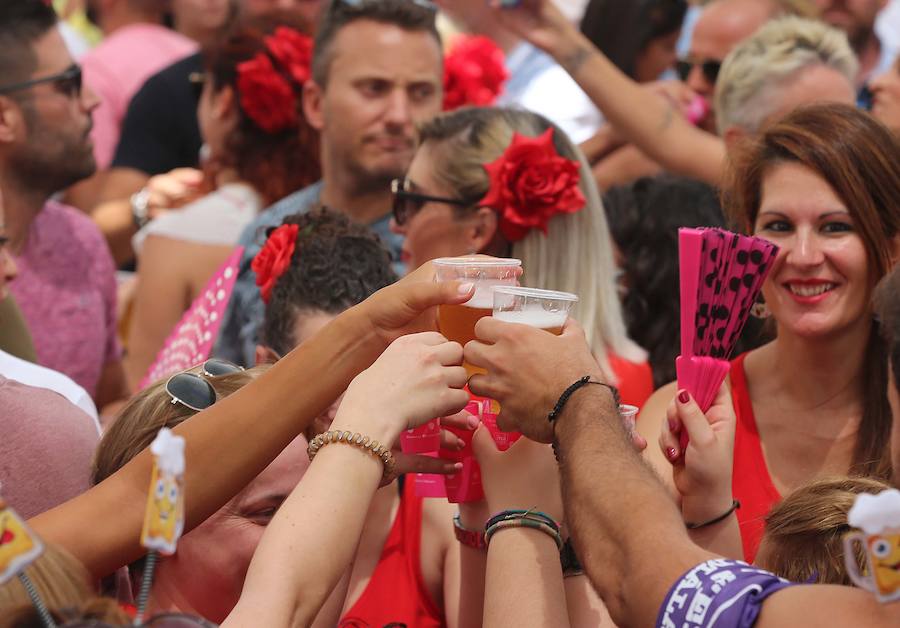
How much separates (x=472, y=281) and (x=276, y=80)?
2785 mm

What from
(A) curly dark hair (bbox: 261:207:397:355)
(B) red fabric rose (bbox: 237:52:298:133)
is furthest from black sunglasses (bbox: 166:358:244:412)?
(B) red fabric rose (bbox: 237:52:298:133)

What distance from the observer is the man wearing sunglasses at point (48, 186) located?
4.09m

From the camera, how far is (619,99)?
4102 mm

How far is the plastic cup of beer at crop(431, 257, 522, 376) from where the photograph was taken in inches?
86.6

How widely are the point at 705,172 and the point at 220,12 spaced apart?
3.69m

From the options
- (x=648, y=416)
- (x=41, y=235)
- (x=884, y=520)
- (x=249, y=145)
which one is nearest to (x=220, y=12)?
(x=249, y=145)

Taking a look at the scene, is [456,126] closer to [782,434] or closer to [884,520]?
[782,434]

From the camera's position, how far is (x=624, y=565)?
76.9 inches

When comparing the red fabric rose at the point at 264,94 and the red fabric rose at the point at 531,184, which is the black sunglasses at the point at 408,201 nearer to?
the red fabric rose at the point at 531,184

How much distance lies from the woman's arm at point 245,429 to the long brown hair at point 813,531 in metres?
0.66

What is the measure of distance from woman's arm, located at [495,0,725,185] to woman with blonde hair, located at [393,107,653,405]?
46 centimetres

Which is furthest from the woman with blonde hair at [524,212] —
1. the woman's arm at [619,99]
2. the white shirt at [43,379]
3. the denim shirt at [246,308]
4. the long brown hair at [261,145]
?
the long brown hair at [261,145]

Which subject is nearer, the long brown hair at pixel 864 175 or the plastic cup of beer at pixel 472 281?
the plastic cup of beer at pixel 472 281

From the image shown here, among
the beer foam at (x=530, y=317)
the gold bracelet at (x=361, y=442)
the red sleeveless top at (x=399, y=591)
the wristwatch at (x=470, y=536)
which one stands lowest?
the red sleeveless top at (x=399, y=591)
